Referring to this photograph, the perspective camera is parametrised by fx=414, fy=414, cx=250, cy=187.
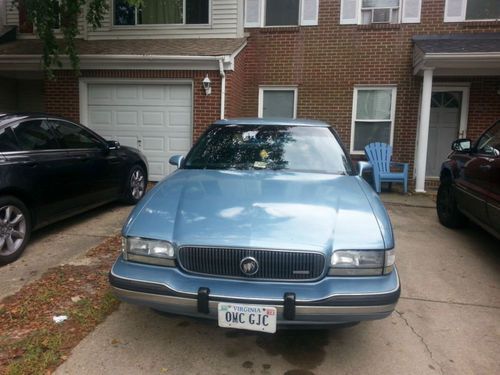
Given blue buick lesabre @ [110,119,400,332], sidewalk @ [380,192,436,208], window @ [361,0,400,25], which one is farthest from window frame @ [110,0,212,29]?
blue buick lesabre @ [110,119,400,332]

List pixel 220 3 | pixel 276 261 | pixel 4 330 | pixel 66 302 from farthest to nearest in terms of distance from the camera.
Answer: pixel 220 3 → pixel 66 302 → pixel 4 330 → pixel 276 261

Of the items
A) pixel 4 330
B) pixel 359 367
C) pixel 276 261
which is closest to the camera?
pixel 276 261

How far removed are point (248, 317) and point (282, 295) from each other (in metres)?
0.23

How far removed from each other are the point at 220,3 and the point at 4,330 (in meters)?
8.48

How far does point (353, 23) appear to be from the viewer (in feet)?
30.8

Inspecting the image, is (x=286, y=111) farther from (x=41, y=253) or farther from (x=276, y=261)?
(x=276, y=261)

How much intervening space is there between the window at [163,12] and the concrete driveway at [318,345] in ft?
26.6

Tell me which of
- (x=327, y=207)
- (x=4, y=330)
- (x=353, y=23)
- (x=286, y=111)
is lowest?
(x=4, y=330)

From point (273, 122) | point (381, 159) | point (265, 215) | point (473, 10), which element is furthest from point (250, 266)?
point (473, 10)

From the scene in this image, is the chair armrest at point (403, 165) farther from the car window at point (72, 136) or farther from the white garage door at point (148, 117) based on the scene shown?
the car window at point (72, 136)

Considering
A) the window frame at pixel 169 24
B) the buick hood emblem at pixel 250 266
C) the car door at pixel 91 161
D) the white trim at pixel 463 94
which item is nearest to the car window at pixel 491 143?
the buick hood emblem at pixel 250 266

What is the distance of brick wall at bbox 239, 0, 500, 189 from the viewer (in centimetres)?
907

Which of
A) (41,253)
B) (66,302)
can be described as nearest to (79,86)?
(41,253)

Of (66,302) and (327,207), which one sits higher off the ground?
(327,207)
